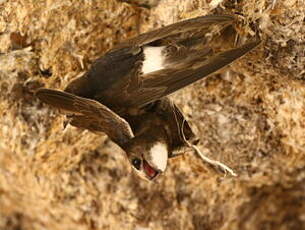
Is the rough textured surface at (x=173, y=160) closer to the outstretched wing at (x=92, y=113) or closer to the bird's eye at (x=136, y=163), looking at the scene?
the outstretched wing at (x=92, y=113)

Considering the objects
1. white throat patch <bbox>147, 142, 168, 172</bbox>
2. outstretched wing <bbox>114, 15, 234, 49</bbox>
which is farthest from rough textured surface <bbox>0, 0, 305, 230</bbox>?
white throat patch <bbox>147, 142, 168, 172</bbox>

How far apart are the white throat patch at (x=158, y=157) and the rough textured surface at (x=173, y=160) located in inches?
13.8

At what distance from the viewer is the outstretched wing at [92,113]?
1147mm

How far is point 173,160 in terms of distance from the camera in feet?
5.18

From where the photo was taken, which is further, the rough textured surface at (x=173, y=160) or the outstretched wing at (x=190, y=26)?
the rough textured surface at (x=173, y=160)

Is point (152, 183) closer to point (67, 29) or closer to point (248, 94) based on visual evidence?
point (248, 94)

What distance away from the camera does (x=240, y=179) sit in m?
1.58

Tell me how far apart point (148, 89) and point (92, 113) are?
15cm

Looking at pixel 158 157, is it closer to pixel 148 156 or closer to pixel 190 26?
pixel 148 156

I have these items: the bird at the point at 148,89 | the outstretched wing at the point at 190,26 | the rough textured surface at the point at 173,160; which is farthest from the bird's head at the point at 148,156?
the rough textured surface at the point at 173,160

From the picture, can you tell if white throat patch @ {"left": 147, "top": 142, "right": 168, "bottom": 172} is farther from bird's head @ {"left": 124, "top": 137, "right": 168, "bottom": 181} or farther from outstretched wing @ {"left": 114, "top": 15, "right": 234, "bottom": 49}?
outstretched wing @ {"left": 114, "top": 15, "right": 234, "bottom": 49}

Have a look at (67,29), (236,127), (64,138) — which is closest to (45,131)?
(64,138)

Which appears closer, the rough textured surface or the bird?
the bird

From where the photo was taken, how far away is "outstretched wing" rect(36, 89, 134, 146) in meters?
1.15
